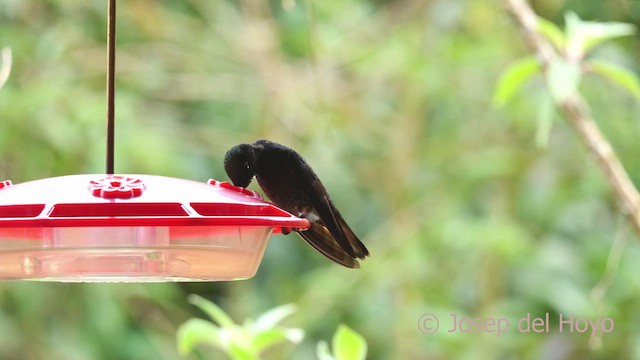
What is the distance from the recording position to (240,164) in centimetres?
171

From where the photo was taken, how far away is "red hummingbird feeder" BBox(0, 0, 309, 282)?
1326 millimetres

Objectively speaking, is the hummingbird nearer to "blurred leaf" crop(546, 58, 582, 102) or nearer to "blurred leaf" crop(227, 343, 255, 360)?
"blurred leaf" crop(227, 343, 255, 360)

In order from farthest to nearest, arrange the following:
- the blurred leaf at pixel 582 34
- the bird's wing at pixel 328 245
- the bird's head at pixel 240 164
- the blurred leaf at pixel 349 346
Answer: the blurred leaf at pixel 582 34
the blurred leaf at pixel 349 346
the bird's wing at pixel 328 245
the bird's head at pixel 240 164

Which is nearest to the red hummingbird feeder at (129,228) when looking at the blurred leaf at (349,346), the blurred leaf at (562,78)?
the blurred leaf at (349,346)

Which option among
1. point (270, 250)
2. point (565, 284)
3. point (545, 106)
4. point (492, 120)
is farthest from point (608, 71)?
point (270, 250)

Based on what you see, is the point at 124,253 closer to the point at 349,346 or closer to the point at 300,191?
the point at 300,191

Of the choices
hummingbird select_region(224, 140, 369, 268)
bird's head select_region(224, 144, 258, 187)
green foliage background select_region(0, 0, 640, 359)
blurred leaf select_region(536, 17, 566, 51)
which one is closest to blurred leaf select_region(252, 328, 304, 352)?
hummingbird select_region(224, 140, 369, 268)

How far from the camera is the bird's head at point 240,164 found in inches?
66.9

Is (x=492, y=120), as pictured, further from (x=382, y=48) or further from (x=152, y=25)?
(x=152, y=25)

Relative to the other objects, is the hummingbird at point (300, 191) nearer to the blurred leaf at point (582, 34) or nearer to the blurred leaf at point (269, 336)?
the blurred leaf at point (269, 336)

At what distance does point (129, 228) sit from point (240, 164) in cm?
35

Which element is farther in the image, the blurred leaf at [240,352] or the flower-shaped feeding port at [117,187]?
the blurred leaf at [240,352]

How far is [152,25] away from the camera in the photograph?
4.31m

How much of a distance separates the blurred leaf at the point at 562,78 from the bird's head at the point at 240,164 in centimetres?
62
